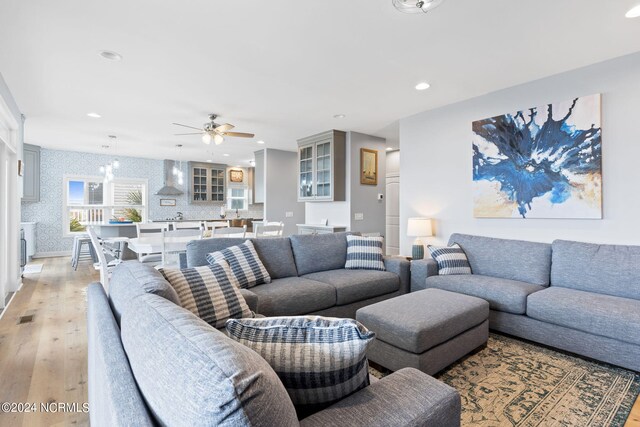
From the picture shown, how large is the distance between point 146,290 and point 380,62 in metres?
2.73

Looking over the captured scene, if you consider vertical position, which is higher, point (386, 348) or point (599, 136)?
point (599, 136)

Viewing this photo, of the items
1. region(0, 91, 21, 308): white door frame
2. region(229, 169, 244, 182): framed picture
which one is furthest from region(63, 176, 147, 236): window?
region(0, 91, 21, 308): white door frame

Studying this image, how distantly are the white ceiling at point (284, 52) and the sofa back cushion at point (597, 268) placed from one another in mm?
1727

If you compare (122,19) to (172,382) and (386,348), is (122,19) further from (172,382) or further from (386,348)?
(386,348)

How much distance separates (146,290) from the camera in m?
1.17

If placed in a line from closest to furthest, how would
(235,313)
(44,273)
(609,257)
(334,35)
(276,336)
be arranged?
(276,336) < (235,313) < (334,35) < (609,257) < (44,273)

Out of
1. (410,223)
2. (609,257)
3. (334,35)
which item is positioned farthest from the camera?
(410,223)

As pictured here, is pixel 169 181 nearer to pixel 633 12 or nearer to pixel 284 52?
pixel 284 52

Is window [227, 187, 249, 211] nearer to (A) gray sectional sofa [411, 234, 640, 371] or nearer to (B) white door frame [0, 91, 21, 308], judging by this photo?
(B) white door frame [0, 91, 21, 308]

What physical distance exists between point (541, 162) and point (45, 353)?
4857 millimetres

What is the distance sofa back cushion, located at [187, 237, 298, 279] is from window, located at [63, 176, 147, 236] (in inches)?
211

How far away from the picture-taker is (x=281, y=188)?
728 centimetres

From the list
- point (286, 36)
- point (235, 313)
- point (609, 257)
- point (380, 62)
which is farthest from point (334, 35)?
point (609, 257)

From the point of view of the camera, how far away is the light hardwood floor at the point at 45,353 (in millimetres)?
1924
